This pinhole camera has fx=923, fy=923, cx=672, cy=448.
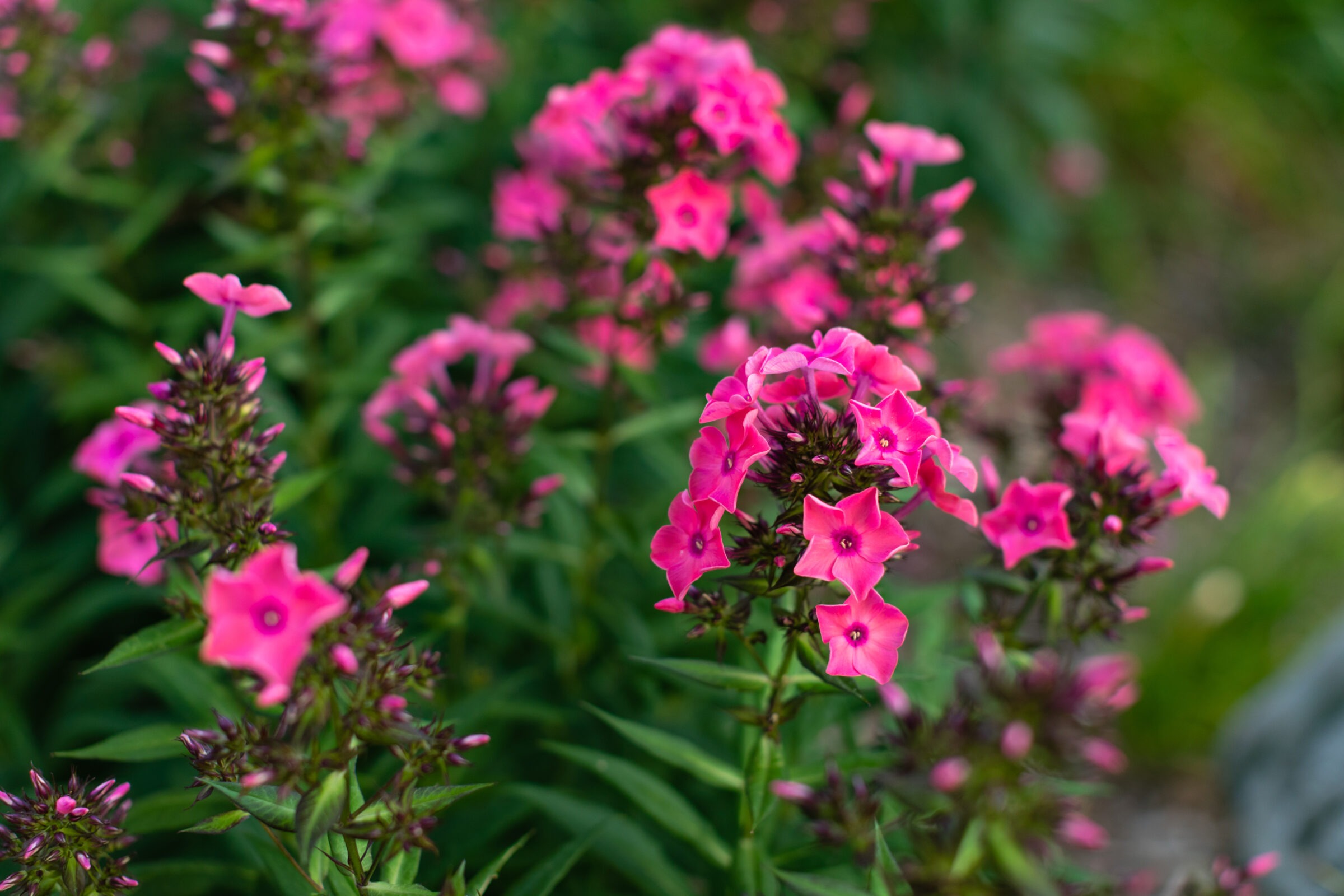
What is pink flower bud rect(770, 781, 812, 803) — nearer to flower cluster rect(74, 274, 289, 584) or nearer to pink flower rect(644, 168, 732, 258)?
flower cluster rect(74, 274, 289, 584)

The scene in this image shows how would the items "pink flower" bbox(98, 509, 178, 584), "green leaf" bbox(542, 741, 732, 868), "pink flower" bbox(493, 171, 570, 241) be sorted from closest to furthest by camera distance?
1. "green leaf" bbox(542, 741, 732, 868)
2. "pink flower" bbox(98, 509, 178, 584)
3. "pink flower" bbox(493, 171, 570, 241)

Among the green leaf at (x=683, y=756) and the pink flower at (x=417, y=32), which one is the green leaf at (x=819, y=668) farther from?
the pink flower at (x=417, y=32)

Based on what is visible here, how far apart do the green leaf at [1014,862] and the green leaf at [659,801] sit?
0.82 metres

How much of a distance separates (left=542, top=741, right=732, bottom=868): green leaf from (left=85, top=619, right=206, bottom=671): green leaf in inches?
29.4

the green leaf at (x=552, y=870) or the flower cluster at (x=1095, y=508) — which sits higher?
the flower cluster at (x=1095, y=508)

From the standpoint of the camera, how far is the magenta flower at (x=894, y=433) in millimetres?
1374

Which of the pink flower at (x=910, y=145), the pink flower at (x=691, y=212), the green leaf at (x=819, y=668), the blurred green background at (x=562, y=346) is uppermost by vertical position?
the pink flower at (x=910, y=145)

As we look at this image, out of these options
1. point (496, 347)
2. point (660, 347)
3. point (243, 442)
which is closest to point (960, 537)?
point (660, 347)

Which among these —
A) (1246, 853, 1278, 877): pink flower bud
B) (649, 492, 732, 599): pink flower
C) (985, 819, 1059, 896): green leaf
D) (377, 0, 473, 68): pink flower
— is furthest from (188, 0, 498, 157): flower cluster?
(1246, 853, 1278, 877): pink flower bud

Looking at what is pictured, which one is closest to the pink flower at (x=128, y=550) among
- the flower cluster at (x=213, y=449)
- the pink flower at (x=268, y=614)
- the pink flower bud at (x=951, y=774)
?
the flower cluster at (x=213, y=449)

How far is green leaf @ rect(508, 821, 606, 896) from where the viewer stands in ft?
5.78

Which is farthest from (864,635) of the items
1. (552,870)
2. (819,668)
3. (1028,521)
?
(552,870)

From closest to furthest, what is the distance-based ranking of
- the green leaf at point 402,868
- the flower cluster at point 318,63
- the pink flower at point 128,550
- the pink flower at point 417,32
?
the green leaf at point 402,868 < the pink flower at point 128,550 < the flower cluster at point 318,63 < the pink flower at point 417,32

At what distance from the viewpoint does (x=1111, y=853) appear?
3650mm
